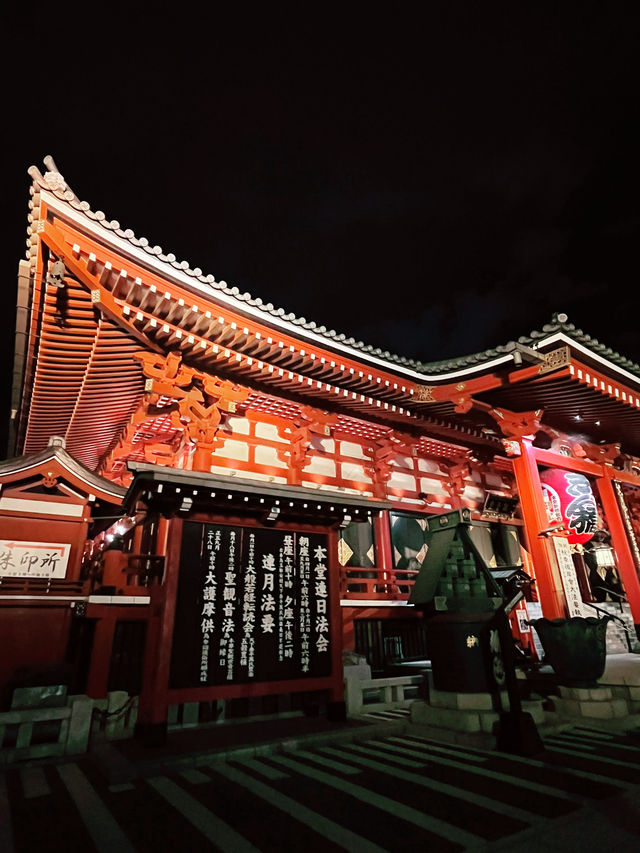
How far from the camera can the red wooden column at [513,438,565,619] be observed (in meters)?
9.67

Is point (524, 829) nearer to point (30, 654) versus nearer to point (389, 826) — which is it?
point (389, 826)

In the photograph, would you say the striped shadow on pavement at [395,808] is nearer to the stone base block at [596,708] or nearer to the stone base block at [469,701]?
the stone base block at [469,701]

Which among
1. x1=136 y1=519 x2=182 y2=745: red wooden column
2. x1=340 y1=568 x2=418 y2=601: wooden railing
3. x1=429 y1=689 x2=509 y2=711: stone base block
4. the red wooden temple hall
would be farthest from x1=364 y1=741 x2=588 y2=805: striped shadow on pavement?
x1=340 y1=568 x2=418 y2=601: wooden railing

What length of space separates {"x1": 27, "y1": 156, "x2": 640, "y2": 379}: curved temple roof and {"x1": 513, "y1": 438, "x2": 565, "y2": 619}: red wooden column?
2.74m

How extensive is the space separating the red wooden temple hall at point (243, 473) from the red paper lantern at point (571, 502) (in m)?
0.06

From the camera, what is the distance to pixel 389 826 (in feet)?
10.2

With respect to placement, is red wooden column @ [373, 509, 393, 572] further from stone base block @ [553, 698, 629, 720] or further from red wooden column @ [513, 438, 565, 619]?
stone base block @ [553, 698, 629, 720]

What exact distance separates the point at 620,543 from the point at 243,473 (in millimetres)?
10749

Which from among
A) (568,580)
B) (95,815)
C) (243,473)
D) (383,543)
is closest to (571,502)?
(568,580)

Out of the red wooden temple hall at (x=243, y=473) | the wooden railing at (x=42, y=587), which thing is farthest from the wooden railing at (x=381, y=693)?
the wooden railing at (x=42, y=587)

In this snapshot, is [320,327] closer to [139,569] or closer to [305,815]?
[139,569]

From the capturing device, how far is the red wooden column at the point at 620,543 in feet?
37.8

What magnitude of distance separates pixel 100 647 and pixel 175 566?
3451mm

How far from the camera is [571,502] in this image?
11.2 m
